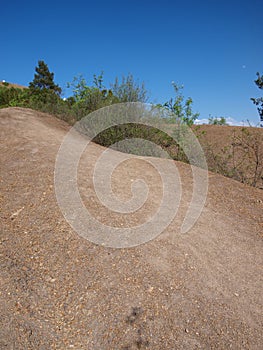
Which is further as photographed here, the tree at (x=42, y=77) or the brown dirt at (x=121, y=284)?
the tree at (x=42, y=77)

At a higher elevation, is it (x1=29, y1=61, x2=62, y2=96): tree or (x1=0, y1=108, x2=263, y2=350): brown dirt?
(x1=29, y1=61, x2=62, y2=96): tree

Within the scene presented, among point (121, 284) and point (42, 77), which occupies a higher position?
point (42, 77)

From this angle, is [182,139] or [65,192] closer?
[65,192]

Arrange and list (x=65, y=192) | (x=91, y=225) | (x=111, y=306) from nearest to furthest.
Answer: (x=111, y=306) → (x=91, y=225) → (x=65, y=192)

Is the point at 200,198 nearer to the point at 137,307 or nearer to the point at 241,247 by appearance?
the point at 241,247

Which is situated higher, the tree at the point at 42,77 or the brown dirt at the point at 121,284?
the tree at the point at 42,77

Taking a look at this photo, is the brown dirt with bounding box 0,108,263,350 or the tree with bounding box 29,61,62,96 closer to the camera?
the brown dirt with bounding box 0,108,263,350

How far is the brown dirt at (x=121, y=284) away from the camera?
2.10 m

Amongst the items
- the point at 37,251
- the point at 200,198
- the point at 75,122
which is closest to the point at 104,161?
the point at 200,198

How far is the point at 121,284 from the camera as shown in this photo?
2520mm

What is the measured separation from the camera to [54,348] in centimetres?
196

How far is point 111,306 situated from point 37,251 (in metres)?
1.01

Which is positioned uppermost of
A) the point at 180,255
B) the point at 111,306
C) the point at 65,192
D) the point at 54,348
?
the point at 65,192

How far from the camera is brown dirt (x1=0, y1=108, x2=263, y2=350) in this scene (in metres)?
2.10
